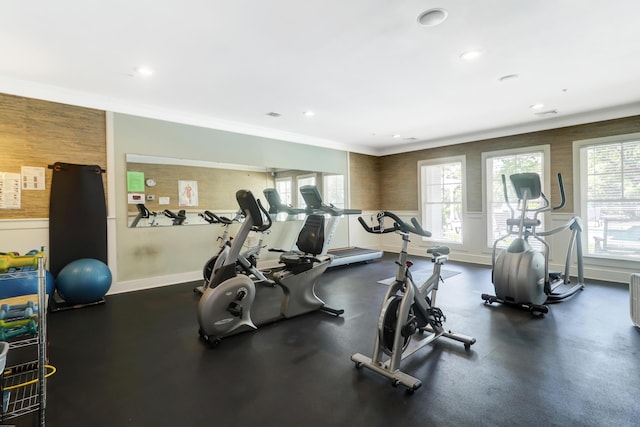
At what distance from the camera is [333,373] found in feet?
7.75

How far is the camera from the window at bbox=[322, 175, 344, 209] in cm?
736

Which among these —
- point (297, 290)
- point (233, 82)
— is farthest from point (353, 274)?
point (233, 82)

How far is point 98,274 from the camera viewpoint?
152 inches

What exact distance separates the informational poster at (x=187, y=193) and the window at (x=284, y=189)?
5.43 ft

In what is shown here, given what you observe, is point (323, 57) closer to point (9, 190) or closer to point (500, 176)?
point (9, 190)

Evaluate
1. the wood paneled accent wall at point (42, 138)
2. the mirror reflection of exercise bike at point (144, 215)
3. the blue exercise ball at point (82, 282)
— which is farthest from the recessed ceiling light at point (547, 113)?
the blue exercise ball at point (82, 282)

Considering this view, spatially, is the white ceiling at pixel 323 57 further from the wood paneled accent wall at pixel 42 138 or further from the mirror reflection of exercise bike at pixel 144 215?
the mirror reflection of exercise bike at pixel 144 215

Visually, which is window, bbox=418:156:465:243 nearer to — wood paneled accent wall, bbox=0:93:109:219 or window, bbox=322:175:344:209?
window, bbox=322:175:344:209

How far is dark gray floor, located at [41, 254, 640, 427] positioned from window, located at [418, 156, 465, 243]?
11.7 feet

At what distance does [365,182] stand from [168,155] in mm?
4884

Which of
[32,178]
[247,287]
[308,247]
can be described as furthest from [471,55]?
[32,178]

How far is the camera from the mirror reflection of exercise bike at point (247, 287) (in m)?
2.88

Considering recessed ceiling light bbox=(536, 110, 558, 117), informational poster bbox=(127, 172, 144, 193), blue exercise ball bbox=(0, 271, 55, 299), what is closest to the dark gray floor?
blue exercise ball bbox=(0, 271, 55, 299)

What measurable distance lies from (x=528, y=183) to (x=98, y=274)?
18.1 ft
